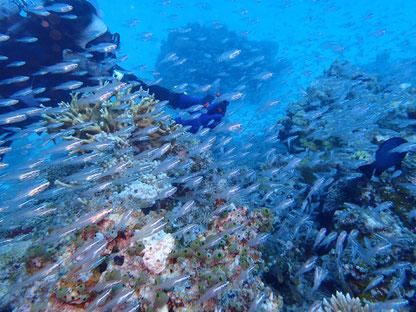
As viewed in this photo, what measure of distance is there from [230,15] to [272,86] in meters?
65.1

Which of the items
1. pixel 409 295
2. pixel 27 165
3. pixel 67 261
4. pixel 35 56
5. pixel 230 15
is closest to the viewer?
pixel 67 261

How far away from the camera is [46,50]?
6406mm

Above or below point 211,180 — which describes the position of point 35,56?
above

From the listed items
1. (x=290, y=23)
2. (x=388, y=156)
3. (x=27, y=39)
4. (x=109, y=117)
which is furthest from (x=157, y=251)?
(x=290, y=23)

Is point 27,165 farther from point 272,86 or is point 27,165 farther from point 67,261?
point 272,86

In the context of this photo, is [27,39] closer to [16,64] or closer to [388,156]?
[16,64]

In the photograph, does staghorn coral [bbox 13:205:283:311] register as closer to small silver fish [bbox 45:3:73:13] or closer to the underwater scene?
the underwater scene

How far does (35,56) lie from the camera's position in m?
6.32

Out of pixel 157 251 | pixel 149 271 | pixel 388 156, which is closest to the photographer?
pixel 149 271

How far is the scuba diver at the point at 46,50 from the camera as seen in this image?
5.86 m

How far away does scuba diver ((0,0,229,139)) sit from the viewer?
5855 mm

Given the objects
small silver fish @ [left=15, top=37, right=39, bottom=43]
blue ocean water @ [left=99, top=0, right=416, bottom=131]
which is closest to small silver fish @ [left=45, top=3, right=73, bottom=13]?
small silver fish @ [left=15, top=37, right=39, bottom=43]

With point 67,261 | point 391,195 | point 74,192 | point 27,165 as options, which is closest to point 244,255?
point 67,261

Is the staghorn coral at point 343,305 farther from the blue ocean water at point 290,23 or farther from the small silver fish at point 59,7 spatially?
the blue ocean water at point 290,23
